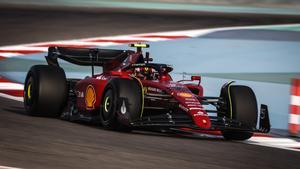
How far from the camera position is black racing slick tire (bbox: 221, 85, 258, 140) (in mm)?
10039

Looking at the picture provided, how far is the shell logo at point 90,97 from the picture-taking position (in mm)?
10393

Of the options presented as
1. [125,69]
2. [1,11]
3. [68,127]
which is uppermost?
[1,11]

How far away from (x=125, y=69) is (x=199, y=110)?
1.46 metres

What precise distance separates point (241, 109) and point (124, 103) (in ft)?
4.71

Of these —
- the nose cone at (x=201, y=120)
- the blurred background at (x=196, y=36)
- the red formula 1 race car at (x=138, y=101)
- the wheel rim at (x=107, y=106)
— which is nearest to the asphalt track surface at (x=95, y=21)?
the blurred background at (x=196, y=36)

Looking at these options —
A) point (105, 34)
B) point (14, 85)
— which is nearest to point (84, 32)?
point (105, 34)

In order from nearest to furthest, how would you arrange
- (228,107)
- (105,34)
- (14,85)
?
1. (228,107)
2. (14,85)
3. (105,34)

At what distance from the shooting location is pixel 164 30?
23.2 meters

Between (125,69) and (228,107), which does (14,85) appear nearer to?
(125,69)

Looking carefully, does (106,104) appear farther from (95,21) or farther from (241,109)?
(95,21)

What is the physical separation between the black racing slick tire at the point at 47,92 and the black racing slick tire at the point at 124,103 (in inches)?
42.2

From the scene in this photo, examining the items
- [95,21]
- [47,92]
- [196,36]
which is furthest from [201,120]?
[95,21]

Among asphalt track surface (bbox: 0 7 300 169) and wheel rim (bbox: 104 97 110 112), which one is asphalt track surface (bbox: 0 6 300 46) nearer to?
asphalt track surface (bbox: 0 7 300 169)

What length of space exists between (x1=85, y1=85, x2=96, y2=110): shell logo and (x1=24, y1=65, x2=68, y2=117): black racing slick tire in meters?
0.31
